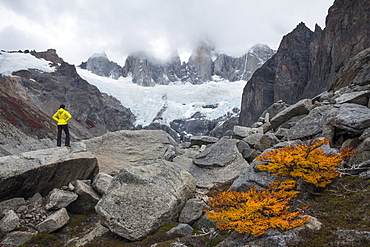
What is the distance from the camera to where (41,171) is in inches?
327

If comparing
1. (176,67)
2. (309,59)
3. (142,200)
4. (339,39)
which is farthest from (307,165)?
(176,67)

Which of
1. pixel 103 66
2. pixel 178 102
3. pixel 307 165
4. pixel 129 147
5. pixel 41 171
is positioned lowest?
pixel 41 171

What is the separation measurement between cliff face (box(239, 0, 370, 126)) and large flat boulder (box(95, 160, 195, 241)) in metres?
34.6

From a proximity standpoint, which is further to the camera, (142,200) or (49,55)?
(49,55)

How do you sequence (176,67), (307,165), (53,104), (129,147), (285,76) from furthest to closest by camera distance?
(176,67), (53,104), (285,76), (129,147), (307,165)

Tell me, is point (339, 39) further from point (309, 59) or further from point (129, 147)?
point (129, 147)

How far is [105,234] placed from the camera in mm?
6402

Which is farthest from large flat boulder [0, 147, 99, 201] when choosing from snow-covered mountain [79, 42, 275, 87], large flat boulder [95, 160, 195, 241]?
snow-covered mountain [79, 42, 275, 87]

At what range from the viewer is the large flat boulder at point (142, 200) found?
5961 mm

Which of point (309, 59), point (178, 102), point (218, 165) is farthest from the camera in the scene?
point (178, 102)

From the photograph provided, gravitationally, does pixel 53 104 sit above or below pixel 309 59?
below

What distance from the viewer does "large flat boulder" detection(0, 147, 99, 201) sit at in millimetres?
7695

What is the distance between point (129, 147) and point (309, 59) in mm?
64096

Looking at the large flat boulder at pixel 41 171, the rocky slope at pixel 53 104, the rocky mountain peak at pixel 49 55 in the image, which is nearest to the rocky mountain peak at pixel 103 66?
the rocky mountain peak at pixel 49 55
